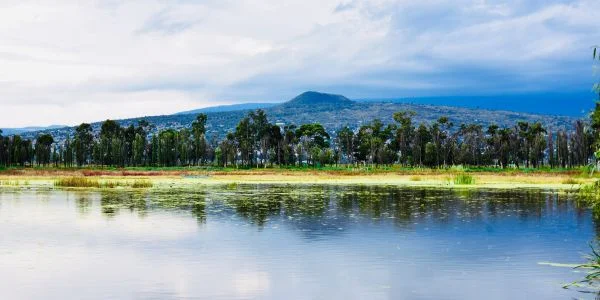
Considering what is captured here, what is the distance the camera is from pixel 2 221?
116 feet

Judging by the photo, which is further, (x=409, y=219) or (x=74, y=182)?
(x=74, y=182)

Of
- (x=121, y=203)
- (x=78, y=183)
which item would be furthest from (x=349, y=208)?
(x=78, y=183)

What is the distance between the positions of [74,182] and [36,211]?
30.6 m

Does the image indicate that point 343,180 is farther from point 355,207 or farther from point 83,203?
point 83,203

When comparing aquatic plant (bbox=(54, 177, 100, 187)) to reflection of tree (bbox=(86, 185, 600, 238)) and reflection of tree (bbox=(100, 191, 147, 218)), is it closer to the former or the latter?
reflection of tree (bbox=(100, 191, 147, 218))

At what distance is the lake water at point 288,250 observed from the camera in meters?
18.8

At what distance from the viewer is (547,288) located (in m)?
18.8

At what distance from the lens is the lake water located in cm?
1877

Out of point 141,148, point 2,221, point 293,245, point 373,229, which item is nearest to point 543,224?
point 373,229

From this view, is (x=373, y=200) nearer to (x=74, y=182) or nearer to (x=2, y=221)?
(x=2, y=221)

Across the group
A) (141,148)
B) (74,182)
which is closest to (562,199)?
(74,182)

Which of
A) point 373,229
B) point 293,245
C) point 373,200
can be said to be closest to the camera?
→ point 293,245

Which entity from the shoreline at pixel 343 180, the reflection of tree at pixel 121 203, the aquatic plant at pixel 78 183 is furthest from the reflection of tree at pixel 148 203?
the shoreline at pixel 343 180

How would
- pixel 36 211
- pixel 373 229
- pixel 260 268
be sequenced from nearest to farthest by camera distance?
pixel 260 268 → pixel 373 229 → pixel 36 211
